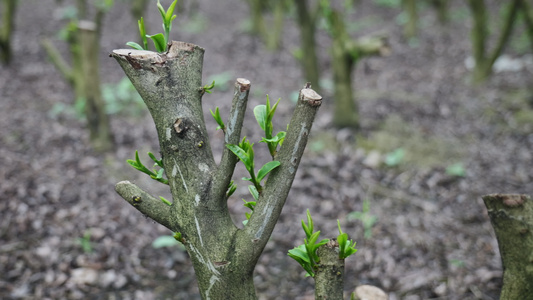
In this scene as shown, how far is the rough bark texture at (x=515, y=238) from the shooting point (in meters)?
1.48

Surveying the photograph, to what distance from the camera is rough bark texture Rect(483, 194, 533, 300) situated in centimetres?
148

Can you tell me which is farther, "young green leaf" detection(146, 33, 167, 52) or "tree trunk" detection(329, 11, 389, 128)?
"tree trunk" detection(329, 11, 389, 128)

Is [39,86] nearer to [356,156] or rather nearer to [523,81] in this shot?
[356,156]

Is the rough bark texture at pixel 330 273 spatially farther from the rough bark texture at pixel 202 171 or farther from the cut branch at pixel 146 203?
the cut branch at pixel 146 203

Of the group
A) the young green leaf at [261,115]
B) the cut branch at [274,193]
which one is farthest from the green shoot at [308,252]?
the young green leaf at [261,115]

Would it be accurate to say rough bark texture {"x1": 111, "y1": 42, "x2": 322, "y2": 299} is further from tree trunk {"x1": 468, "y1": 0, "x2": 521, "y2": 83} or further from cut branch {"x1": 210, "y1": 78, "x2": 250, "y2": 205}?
tree trunk {"x1": 468, "y1": 0, "x2": 521, "y2": 83}

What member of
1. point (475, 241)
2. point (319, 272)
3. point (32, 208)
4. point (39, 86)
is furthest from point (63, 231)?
point (39, 86)

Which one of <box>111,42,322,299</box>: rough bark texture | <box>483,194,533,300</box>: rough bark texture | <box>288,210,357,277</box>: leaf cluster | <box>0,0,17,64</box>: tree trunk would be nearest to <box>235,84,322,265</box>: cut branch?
<box>111,42,322,299</box>: rough bark texture

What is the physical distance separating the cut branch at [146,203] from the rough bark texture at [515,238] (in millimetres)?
1208

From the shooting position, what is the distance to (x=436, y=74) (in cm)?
656

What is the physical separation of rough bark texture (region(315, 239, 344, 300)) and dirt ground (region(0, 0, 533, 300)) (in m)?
1.31

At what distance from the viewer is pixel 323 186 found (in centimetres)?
384

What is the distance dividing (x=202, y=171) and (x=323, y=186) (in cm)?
272

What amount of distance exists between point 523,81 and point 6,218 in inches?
247
